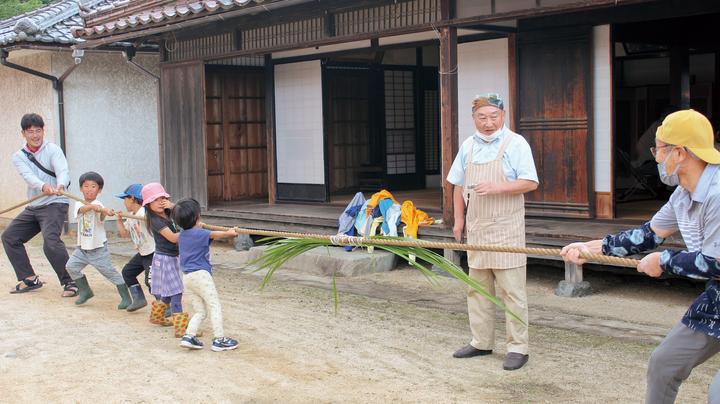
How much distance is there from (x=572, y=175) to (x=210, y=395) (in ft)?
18.9

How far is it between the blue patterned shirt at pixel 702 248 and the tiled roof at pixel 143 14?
680 cm

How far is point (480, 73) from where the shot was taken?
10.2 metres

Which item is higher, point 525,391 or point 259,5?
point 259,5

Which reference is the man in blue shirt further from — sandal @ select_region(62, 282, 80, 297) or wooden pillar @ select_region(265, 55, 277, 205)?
wooden pillar @ select_region(265, 55, 277, 205)

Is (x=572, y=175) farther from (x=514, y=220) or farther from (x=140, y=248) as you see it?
(x=140, y=248)

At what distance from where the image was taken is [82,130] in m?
14.2

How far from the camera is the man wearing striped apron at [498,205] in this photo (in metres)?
5.43

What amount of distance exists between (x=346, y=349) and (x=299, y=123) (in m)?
7.44

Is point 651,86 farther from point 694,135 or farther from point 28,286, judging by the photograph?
point 694,135

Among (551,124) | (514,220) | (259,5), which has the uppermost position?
(259,5)

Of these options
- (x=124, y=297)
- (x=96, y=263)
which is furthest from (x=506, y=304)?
(x=96, y=263)

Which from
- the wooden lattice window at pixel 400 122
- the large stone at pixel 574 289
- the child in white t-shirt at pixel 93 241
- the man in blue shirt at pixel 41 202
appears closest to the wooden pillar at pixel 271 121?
the wooden lattice window at pixel 400 122

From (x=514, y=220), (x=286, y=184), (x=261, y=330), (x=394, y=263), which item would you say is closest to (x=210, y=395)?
(x=261, y=330)

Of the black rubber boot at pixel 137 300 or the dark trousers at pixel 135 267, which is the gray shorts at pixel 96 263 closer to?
the dark trousers at pixel 135 267
